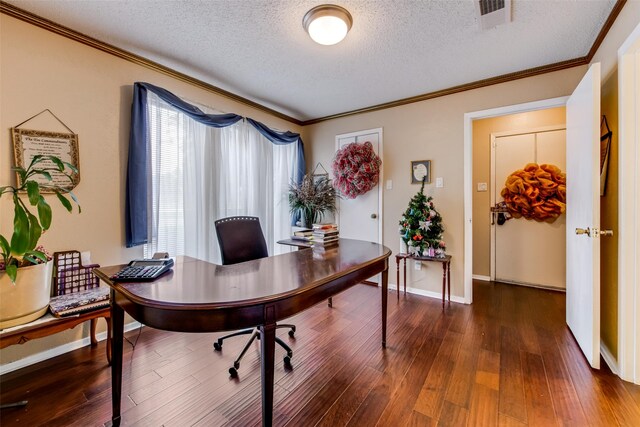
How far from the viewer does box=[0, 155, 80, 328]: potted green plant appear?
1.45 meters

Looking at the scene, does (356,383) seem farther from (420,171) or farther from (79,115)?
(79,115)

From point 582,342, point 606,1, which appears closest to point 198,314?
point 582,342

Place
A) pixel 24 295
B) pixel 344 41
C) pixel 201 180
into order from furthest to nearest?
1. pixel 201 180
2. pixel 344 41
3. pixel 24 295

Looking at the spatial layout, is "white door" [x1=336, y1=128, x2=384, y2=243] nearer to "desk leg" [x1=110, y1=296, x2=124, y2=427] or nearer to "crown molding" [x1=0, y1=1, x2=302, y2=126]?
"crown molding" [x1=0, y1=1, x2=302, y2=126]

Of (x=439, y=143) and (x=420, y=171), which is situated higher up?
(x=439, y=143)

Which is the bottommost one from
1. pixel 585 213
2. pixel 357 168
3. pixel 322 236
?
pixel 322 236

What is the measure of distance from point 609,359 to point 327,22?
307 centimetres

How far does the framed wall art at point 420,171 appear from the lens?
335 centimetres

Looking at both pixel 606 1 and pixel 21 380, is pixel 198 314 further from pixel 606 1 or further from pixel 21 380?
pixel 606 1

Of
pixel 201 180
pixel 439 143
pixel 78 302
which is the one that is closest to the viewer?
pixel 78 302

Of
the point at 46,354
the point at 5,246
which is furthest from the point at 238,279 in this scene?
the point at 46,354

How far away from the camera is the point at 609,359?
1857 millimetres

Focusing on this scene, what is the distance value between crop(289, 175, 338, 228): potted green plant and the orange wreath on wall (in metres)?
2.49

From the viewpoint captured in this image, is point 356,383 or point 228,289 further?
point 356,383
